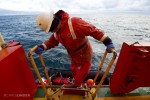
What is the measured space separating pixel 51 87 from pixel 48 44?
2.90ft

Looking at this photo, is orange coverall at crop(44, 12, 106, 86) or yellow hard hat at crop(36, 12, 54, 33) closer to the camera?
yellow hard hat at crop(36, 12, 54, 33)

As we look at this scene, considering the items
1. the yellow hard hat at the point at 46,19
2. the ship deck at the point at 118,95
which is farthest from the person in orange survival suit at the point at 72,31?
the ship deck at the point at 118,95

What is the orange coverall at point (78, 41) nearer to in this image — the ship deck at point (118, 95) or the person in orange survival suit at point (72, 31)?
the person in orange survival suit at point (72, 31)

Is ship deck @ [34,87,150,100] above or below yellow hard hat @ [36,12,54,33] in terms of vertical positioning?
below

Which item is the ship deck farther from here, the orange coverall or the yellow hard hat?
the yellow hard hat

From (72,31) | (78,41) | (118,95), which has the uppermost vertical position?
(72,31)

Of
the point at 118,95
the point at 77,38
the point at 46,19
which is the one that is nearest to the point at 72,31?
the point at 77,38

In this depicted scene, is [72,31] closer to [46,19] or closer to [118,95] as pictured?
[46,19]

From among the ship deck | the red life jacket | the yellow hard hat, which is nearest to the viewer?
the yellow hard hat

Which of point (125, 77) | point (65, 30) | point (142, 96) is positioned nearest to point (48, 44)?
point (65, 30)

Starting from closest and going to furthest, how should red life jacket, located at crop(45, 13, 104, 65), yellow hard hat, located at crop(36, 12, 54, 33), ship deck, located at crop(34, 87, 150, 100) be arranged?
yellow hard hat, located at crop(36, 12, 54, 33) < red life jacket, located at crop(45, 13, 104, 65) < ship deck, located at crop(34, 87, 150, 100)

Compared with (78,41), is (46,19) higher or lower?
higher

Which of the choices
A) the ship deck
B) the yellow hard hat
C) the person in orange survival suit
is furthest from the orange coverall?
the ship deck

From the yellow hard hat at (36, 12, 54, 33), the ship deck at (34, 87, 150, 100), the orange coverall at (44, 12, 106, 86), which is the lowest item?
the ship deck at (34, 87, 150, 100)
